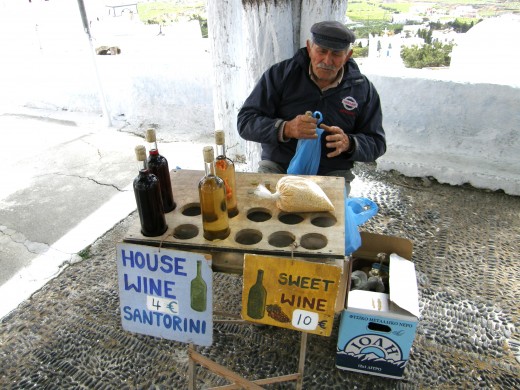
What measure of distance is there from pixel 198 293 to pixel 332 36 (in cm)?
140

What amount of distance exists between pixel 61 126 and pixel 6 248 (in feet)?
9.36

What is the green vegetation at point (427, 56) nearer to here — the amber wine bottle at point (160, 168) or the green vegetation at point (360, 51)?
the green vegetation at point (360, 51)

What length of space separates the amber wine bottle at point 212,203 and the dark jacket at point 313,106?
34.6 inches

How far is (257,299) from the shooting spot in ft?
4.09

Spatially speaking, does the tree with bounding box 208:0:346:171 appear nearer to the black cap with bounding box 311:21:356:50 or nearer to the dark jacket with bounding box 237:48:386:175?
the dark jacket with bounding box 237:48:386:175

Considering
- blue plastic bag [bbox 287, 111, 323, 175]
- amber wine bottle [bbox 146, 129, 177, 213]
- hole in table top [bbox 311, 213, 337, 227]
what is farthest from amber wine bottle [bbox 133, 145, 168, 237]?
blue plastic bag [bbox 287, 111, 323, 175]

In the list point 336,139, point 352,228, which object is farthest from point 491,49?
point 352,228

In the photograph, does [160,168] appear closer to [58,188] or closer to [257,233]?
[257,233]

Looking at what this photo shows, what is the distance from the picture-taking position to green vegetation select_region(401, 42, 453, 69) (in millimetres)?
3600

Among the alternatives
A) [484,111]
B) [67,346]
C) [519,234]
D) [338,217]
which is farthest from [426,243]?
[67,346]

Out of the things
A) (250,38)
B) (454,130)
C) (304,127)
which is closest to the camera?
(304,127)

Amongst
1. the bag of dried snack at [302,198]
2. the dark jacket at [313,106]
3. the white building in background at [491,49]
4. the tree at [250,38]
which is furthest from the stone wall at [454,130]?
the bag of dried snack at [302,198]

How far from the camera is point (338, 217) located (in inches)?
56.5

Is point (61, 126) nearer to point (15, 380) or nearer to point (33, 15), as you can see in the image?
point (33, 15)
